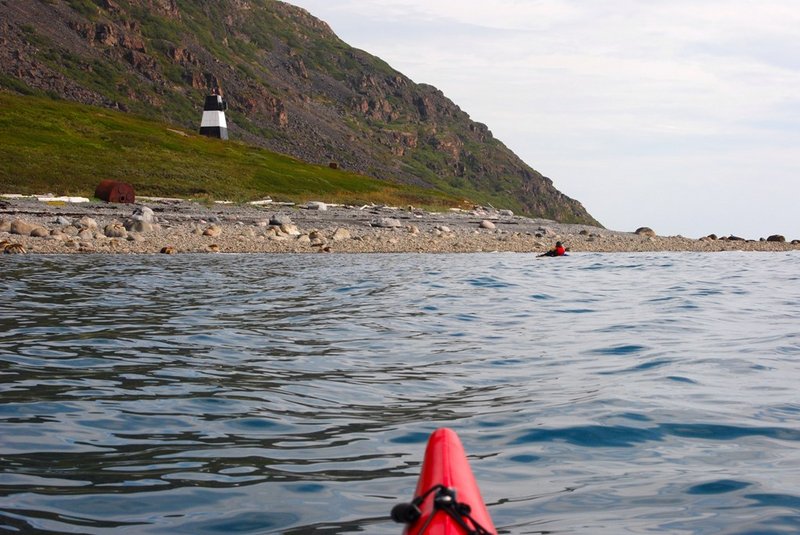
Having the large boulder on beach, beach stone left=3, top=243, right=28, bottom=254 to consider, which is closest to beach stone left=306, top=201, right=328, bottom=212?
the large boulder on beach

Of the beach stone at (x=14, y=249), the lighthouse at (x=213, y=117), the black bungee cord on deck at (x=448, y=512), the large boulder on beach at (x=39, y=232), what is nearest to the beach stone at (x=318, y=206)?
the large boulder on beach at (x=39, y=232)

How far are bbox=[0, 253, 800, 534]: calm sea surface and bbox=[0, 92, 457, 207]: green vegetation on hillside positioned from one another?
48.3m

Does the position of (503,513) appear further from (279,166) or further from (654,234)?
(279,166)

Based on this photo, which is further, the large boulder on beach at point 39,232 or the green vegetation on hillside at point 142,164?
the green vegetation on hillside at point 142,164

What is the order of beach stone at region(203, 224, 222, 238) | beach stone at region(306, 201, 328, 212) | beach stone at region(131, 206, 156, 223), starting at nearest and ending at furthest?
beach stone at region(203, 224, 222, 238) → beach stone at region(131, 206, 156, 223) → beach stone at region(306, 201, 328, 212)

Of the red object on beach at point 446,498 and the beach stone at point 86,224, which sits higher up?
the beach stone at point 86,224

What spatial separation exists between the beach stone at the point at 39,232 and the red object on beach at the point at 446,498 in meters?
32.2

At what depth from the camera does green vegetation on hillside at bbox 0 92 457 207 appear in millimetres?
65562

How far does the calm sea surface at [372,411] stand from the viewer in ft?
19.1

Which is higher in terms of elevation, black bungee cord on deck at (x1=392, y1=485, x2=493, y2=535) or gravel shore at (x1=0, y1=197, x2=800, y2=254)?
gravel shore at (x1=0, y1=197, x2=800, y2=254)

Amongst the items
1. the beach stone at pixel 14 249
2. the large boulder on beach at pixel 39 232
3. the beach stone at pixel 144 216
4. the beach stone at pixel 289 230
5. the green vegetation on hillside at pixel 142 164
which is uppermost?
the green vegetation on hillside at pixel 142 164

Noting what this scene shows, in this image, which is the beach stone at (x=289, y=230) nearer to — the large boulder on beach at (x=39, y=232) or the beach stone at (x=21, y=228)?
the large boulder on beach at (x=39, y=232)

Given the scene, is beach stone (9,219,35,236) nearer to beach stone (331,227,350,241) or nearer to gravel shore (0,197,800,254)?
gravel shore (0,197,800,254)

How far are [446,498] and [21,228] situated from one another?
3402 cm
